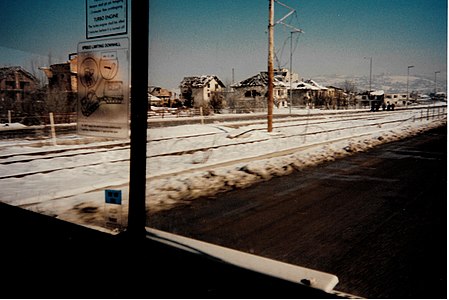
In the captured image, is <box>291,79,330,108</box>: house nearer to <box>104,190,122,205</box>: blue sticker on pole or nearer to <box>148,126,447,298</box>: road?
<box>148,126,447,298</box>: road

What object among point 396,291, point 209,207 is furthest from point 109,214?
point 396,291

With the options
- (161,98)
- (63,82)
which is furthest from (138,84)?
(161,98)

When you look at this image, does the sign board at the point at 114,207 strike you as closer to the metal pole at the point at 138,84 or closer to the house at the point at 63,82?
the metal pole at the point at 138,84

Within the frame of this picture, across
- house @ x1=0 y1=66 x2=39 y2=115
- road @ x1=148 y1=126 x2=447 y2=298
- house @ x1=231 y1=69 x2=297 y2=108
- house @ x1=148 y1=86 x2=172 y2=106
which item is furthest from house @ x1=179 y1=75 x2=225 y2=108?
road @ x1=148 y1=126 x2=447 y2=298

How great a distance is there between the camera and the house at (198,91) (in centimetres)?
4344

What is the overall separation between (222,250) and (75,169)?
6282 millimetres

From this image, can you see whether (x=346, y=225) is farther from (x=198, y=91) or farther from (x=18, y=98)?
(x=198, y=91)

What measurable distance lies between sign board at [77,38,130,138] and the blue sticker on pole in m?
0.76

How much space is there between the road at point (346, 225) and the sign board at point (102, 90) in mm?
1535

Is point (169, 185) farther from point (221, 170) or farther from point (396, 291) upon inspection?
point (396, 291)

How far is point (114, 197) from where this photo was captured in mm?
4922

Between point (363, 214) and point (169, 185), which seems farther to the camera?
point (169, 185)

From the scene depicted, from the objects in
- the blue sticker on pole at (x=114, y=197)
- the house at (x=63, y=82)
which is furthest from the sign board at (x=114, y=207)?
the house at (x=63, y=82)

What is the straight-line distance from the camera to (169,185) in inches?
292
